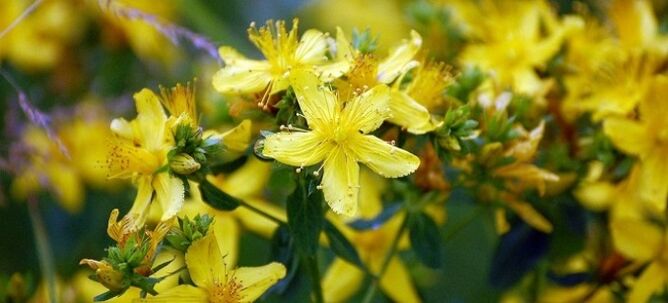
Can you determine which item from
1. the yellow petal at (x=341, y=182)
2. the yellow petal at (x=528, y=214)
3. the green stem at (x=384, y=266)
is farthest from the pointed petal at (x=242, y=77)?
the yellow petal at (x=528, y=214)

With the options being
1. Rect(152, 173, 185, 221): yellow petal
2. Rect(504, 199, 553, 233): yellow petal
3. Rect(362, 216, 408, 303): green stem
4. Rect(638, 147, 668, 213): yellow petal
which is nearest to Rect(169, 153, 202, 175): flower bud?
Rect(152, 173, 185, 221): yellow petal

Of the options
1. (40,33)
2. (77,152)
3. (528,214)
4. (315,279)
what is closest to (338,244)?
(315,279)

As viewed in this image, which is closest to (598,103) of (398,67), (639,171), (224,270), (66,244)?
(639,171)

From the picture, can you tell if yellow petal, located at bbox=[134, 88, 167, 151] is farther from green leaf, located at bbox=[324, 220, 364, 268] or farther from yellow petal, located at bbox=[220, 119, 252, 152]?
green leaf, located at bbox=[324, 220, 364, 268]

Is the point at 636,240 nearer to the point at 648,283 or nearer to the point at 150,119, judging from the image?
the point at 648,283

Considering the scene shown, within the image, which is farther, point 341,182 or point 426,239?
point 426,239
